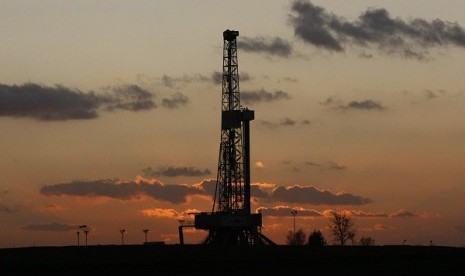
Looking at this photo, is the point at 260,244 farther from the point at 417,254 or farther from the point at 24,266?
the point at 24,266

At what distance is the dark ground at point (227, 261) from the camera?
95.9 m

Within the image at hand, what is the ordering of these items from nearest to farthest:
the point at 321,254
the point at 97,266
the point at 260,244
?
the point at 97,266 < the point at 321,254 < the point at 260,244

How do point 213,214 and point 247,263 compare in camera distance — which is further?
point 213,214

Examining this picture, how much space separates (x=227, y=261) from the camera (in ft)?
373

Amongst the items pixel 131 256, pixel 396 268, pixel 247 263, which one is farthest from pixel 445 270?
pixel 131 256

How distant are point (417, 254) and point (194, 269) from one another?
38.0m

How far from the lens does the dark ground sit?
95875mm

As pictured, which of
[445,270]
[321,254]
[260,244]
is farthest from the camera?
[260,244]

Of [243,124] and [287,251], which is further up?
[243,124]

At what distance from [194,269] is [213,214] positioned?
69065 mm

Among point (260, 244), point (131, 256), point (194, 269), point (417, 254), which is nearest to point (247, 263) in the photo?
point (194, 269)

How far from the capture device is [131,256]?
122562 millimetres

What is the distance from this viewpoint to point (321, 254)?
Answer: 431 feet

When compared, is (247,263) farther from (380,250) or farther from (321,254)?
(380,250)
